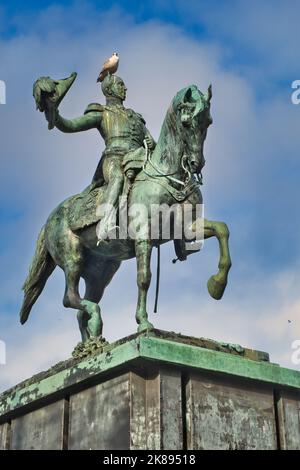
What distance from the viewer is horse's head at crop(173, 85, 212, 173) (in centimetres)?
1141

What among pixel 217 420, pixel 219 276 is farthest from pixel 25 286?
pixel 217 420

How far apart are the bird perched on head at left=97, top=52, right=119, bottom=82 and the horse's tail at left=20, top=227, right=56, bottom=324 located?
6.95 feet

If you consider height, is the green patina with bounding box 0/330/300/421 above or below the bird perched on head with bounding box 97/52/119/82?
below

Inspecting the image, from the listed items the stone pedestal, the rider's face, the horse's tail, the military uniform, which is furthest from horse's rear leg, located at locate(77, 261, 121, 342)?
the rider's face

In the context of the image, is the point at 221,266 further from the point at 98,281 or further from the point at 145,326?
the point at 98,281

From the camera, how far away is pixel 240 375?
34.4ft

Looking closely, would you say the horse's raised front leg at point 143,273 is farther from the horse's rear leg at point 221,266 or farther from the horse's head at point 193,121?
the horse's head at point 193,121

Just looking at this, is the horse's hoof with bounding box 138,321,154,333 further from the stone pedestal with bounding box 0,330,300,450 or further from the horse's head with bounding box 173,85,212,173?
the horse's head with bounding box 173,85,212,173

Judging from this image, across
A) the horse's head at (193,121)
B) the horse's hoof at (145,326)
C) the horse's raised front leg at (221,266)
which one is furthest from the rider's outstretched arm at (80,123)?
Result: the horse's hoof at (145,326)

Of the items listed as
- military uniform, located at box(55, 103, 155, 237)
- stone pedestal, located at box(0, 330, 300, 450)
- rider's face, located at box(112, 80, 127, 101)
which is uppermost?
rider's face, located at box(112, 80, 127, 101)

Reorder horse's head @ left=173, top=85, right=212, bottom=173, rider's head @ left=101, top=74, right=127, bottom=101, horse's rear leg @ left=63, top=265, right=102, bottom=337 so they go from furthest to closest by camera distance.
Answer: rider's head @ left=101, top=74, right=127, bottom=101 < horse's rear leg @ left=63, top=265, right=102, bottom=337 < horse's head @ left=173, top=85, right=212, bottom=173

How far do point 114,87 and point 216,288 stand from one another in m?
3.27

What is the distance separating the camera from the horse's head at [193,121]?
11406 millimetres

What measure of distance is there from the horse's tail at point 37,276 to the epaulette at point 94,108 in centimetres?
156
